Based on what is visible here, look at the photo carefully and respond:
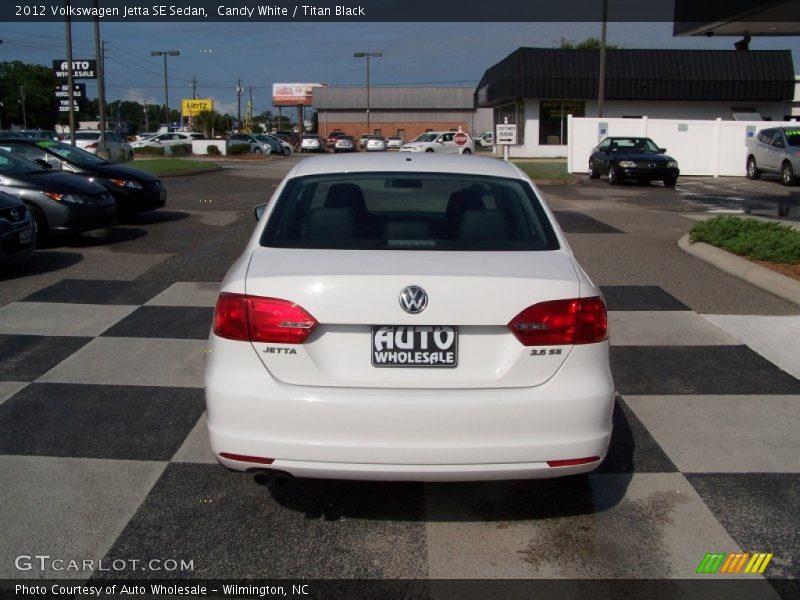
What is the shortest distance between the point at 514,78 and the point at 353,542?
41.7 metres

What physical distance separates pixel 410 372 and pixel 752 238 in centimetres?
811

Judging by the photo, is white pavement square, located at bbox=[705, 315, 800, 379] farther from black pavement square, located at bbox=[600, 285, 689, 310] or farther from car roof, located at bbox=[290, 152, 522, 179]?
car roof, located at bbox=[290, 152, 522, 179]

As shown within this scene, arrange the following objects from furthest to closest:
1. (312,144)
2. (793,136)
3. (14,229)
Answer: (312,144), (793,136), (14,229)

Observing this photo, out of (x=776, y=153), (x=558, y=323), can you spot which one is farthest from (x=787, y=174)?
(x=558, y=323)

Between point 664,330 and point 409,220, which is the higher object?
point 409,220

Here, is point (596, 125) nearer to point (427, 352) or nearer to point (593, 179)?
point (593, 179)

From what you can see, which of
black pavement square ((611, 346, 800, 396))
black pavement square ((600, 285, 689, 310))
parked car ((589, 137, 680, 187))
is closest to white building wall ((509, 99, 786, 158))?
parked car ((589, 137, 680, 187))

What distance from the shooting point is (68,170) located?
550 inches

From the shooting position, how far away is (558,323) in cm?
350

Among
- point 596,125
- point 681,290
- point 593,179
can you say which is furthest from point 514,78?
point 681,290

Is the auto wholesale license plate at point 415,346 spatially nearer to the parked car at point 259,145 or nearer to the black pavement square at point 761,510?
the black pavement square at point 761,510

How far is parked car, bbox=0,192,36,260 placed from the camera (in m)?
9.01

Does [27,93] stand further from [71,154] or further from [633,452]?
[633,452]

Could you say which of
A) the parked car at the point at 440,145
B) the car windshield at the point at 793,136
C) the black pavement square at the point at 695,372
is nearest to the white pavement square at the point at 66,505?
the black pavement square at the point at 695,372
